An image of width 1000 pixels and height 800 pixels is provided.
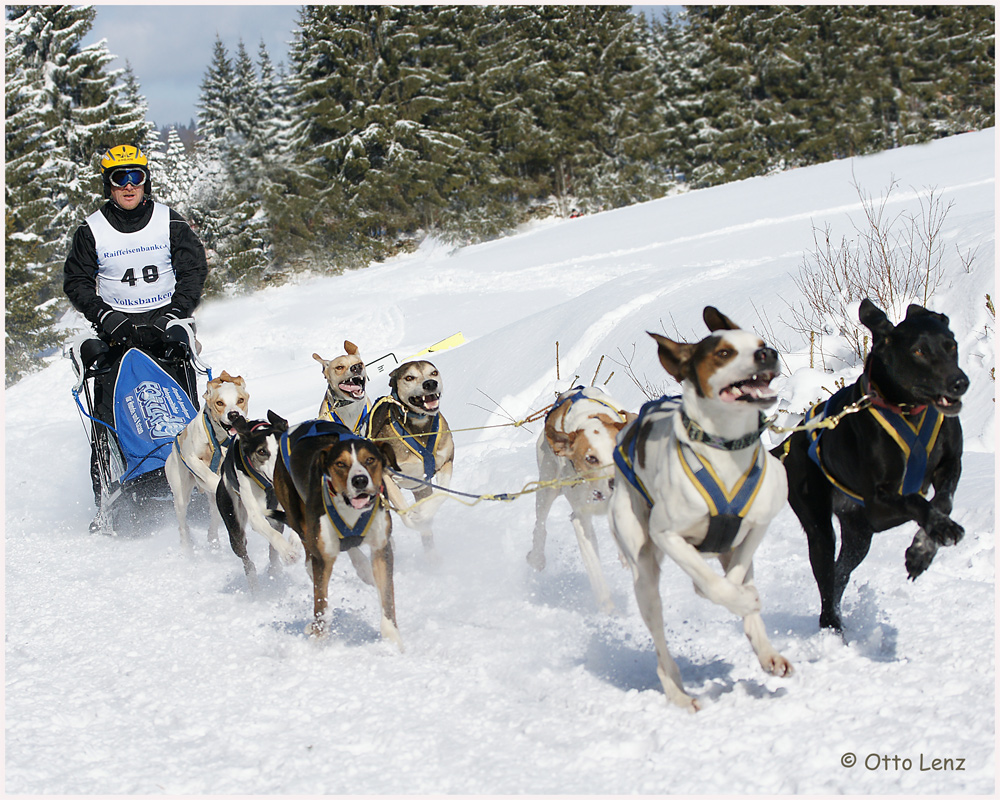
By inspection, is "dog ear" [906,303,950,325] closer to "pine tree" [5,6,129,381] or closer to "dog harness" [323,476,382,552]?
"dog harness" [323,476,382,552]

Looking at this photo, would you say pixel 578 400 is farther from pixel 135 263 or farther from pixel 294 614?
pixel 135 263

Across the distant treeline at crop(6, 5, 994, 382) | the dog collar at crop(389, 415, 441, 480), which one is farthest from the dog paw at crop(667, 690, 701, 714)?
the distant treeline at crop(6, 5, 994, 382)

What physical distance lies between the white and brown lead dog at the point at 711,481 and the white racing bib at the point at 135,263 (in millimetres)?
5034

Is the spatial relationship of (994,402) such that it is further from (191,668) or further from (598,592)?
(191,668)

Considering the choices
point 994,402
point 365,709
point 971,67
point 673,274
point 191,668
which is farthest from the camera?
point 971,67

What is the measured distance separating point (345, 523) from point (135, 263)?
12.6ft

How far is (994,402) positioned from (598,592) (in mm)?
3130

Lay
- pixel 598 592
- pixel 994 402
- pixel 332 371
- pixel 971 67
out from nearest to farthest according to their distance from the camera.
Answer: pixel 598 592
pixel 994 402
pixel 332 371
pixel 971 67

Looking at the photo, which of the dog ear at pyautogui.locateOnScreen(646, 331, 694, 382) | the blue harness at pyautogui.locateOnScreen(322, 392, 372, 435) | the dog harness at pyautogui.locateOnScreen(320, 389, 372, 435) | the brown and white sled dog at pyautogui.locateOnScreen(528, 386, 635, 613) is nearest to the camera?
the dog ear at pyautogui.locateOnScreen(646, 331, 694, 382)

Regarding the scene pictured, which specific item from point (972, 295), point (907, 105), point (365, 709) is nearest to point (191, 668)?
point (365, 709)

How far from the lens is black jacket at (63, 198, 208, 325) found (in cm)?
671

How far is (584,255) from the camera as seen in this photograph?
17.0 m

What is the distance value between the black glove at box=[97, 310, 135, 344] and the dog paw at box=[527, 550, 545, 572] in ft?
11.7

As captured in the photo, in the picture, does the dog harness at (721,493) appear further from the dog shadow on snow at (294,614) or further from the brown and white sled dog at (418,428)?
the brown and white sled dog at (418,428)
